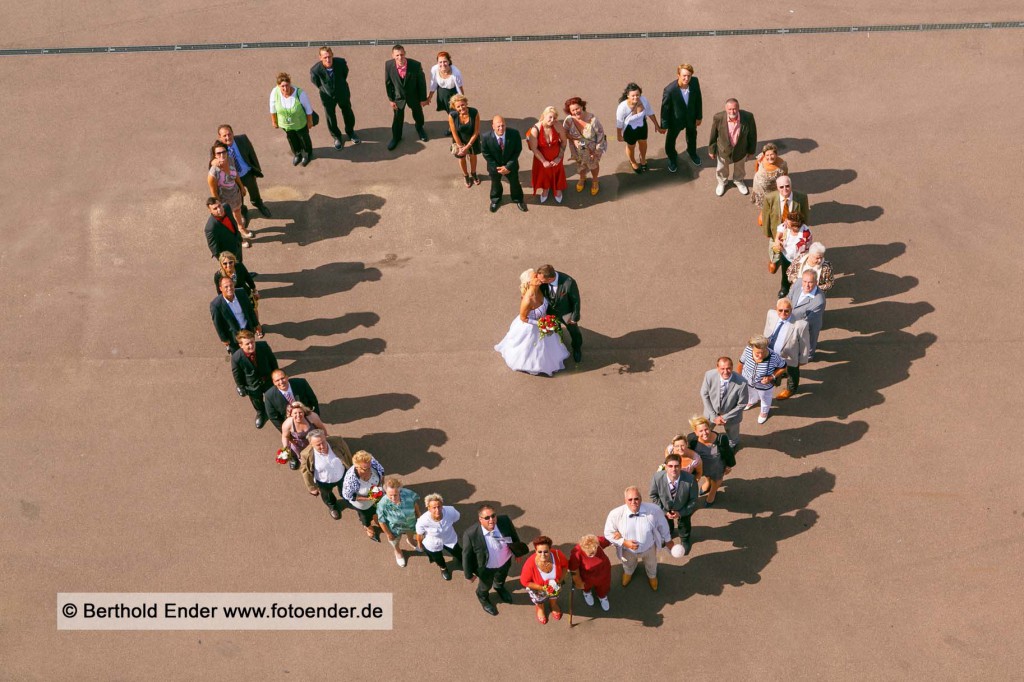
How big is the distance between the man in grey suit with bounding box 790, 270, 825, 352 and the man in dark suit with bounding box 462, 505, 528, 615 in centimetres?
430

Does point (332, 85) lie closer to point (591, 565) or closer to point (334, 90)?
point (334, 90)

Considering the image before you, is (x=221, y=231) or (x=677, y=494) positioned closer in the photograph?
(x=677, y=494)

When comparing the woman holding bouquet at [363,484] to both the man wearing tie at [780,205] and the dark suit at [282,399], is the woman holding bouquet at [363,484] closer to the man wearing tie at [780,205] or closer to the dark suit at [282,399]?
the dark suit at [282,399]

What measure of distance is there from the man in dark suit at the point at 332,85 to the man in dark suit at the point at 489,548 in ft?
25.9

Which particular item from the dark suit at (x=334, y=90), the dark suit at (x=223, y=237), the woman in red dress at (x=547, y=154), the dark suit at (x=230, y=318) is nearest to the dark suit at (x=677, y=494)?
the dark suit at (x=230, y=318)

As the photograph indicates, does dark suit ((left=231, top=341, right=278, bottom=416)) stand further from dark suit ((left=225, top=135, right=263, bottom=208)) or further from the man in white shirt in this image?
dark suit ((left=225, top=135, right=263, bottom=208))

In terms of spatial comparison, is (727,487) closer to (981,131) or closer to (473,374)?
(473,374)

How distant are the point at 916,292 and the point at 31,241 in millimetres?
12187

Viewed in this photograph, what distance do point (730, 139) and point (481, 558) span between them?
7251 mm

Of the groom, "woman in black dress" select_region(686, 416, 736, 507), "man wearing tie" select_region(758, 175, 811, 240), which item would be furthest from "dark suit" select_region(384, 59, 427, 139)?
"woman in black dress" select_region(686, 416, 736, 507)

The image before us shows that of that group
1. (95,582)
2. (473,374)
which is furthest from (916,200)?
(95,582)

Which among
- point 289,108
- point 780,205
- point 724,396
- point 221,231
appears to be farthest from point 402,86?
point 724,396

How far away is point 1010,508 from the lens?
12.4 meters

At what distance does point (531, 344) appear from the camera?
13.8 meters
